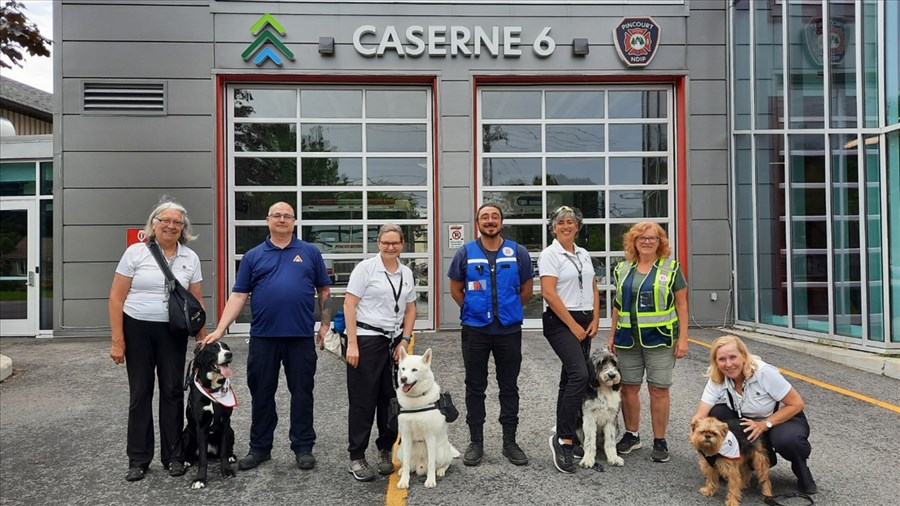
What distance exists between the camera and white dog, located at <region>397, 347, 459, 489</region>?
381cm

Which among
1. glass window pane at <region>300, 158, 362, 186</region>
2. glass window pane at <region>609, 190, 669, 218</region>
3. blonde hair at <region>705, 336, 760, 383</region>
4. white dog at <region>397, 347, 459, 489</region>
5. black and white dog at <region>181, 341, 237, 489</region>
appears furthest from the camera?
glass window pane at <region>609, 190, 669, 218</region>

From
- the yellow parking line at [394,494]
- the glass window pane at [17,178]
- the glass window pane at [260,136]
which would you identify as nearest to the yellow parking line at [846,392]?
the yellow parking line at [394,494]

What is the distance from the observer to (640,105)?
1106cm

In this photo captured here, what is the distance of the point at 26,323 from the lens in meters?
10.5

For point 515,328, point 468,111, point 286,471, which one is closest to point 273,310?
point 286,471

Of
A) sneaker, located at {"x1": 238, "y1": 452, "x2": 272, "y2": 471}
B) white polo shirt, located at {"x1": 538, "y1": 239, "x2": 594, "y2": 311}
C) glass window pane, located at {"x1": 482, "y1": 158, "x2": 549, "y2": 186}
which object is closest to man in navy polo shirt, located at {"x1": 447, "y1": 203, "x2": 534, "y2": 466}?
white polo shirt, located at {"x1": 538, "y1": 239, "x2": 594, "y2": 311}

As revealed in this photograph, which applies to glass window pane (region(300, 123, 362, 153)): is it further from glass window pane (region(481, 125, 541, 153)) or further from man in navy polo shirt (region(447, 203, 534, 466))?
man in navy polo shirt (region(447, 203, 534, 466))

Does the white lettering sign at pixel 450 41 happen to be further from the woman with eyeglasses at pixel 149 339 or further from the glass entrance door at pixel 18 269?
the woman with eyeglasses at pixel 149 339

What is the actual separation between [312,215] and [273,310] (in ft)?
22.3

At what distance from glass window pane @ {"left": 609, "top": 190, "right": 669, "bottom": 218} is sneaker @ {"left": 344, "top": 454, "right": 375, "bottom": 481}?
8120mm

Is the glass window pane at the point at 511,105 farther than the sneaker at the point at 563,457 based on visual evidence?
Yes

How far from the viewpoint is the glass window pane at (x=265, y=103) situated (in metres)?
10.7

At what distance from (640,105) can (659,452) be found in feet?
27.4

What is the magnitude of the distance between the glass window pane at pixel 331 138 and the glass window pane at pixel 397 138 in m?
0.25
